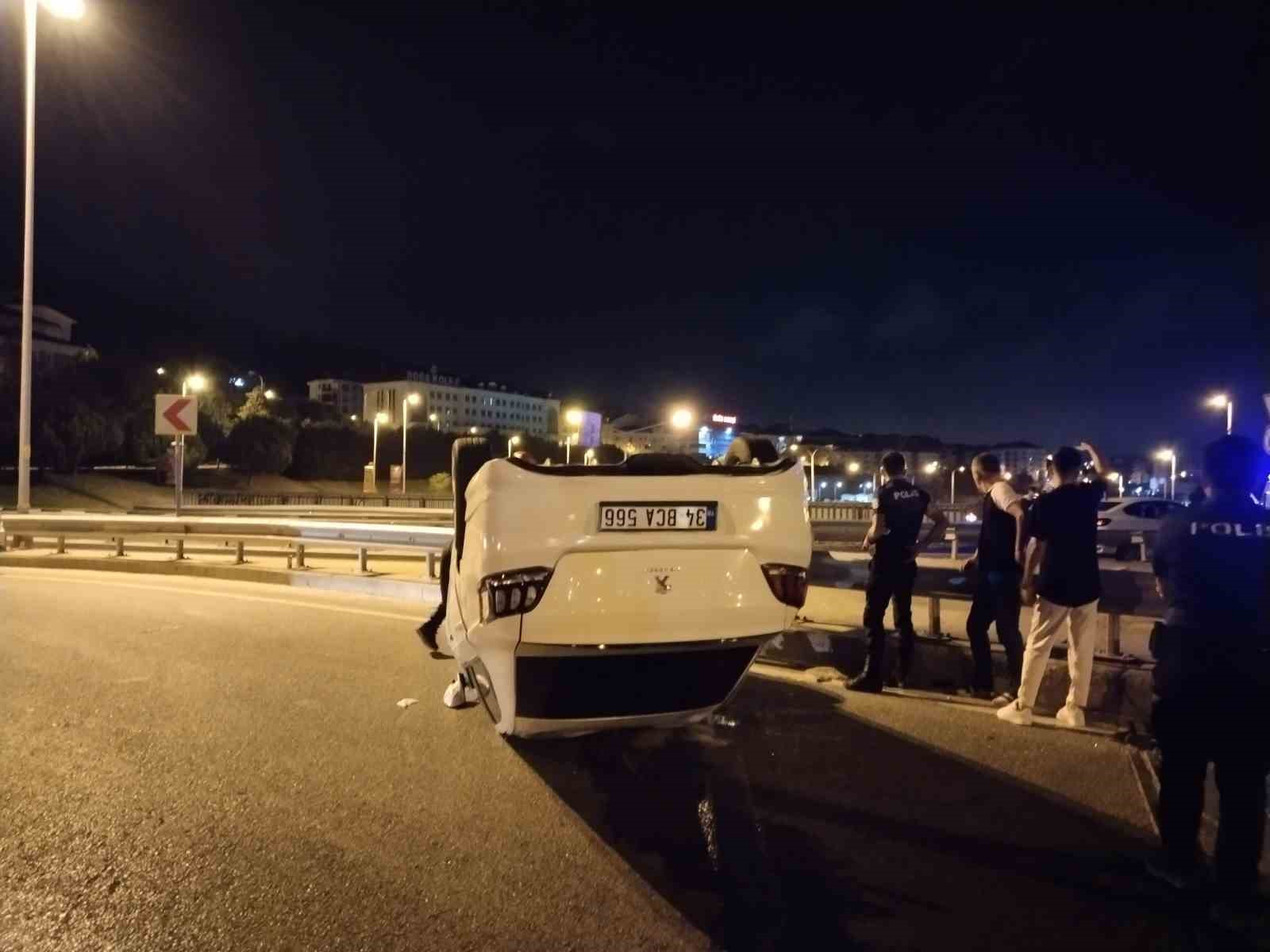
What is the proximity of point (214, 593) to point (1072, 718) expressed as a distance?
10116 millimetres

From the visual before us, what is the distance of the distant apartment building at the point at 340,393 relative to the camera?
12169 cm

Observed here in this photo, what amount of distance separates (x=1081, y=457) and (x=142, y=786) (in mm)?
5758

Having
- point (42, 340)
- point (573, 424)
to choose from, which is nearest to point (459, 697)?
point (573, 424)

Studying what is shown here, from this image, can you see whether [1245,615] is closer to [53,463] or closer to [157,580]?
[157,580]

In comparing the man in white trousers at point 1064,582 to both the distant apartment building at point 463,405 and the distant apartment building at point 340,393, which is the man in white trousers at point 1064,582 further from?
the distant apartment building at point 340,393

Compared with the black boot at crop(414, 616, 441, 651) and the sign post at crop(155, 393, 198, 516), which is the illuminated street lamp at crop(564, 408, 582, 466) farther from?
the black boot at crop(414, 616, 441, 651)

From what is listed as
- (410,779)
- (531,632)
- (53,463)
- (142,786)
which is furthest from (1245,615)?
(53,463)

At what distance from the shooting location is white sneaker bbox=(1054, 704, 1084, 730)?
5.88 metres

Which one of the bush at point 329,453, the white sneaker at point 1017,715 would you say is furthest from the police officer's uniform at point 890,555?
the bush at point 329,453

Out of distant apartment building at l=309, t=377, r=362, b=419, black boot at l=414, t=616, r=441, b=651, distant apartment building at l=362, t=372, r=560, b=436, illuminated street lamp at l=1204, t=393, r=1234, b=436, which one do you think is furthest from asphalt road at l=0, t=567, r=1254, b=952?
distant apartment building at l=309, t=377, r=362, b=419

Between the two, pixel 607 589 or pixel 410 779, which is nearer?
pixel 607 589

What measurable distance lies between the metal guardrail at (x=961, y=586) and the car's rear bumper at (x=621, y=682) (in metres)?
3.01

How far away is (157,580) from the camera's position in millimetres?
13461

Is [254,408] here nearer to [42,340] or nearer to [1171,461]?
[42,340]
